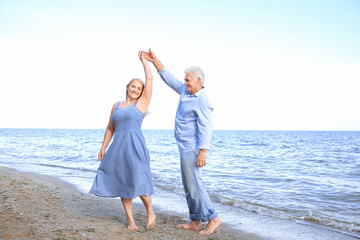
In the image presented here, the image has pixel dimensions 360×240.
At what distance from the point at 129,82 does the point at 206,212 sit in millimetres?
1678

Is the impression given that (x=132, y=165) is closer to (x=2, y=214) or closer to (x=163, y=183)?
(x=2, y=214)

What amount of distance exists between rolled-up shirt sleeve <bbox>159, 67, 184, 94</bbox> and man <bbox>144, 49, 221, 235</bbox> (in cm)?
23

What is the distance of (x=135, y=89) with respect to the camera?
11.0ft

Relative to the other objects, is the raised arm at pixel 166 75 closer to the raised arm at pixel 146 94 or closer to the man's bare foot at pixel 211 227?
the raised arm at pixel 146 94

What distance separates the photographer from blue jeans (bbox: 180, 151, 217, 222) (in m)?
3.34

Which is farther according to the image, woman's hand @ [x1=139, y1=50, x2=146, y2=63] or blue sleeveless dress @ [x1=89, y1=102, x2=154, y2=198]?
woman's hand @ [x1=139, y1=50, x2=146, y2=63]

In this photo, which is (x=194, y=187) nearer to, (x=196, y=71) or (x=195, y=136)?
(x=195, y=136)

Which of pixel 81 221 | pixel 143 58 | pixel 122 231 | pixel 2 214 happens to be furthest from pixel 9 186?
pixel 143 58

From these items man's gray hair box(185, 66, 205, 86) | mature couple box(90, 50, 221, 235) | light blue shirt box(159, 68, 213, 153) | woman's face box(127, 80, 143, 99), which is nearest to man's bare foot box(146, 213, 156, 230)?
mature couple box(90, 50, 221, 235)

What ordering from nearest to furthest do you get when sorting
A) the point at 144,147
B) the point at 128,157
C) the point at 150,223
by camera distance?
the point at 128,157 < the point at 144,147 < the point at 150,223

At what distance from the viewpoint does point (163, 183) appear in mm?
8000

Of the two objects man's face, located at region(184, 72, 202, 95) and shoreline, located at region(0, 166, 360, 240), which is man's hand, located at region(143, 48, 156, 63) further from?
shoreline, located at region(0, 166, 360, 240)

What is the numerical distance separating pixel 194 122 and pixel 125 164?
0.86 m

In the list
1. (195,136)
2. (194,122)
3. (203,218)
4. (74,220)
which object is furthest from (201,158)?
(74,220)
